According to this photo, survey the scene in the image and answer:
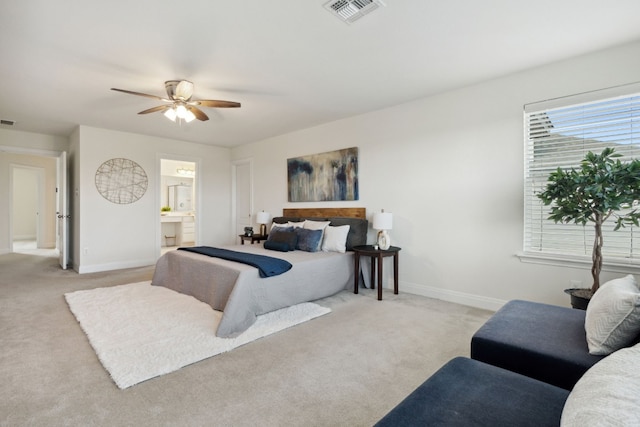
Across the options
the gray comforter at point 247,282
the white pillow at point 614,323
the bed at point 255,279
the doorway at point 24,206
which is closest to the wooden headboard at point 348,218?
the bed at point 255,279

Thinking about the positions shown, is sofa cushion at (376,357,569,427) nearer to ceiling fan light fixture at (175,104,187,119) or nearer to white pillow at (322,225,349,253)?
white pillow at (322,225,349,253)

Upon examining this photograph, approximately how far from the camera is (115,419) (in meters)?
1.67

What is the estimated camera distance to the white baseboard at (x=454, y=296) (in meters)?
3.44

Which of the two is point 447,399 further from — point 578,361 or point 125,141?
point 125,141

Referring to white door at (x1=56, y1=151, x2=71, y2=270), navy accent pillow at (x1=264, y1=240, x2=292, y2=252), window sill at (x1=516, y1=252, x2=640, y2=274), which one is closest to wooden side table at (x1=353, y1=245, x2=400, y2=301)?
navy accent pillow at (x1=264, y1=240, x2=292, y2=252)

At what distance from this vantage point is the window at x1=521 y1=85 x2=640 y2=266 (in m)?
2.71

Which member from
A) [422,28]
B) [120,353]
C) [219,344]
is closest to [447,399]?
[219,344]

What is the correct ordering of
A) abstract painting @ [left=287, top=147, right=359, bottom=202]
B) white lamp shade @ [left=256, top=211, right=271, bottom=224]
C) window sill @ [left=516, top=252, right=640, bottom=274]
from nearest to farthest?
window sill @ [left=516, top=252, right=640, bottom=274], abstract painting @ [left=287, top=147, right=359, bottom=202], white lamp shade @ [left=256, top=211, right=271, bottom=224]

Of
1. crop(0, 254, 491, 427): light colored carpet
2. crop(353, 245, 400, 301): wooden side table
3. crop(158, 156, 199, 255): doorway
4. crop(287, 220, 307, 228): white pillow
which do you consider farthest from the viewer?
crop(158, 156, 199, 255): doorway

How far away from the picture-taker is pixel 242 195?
6969mm

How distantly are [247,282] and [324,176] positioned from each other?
2604mm

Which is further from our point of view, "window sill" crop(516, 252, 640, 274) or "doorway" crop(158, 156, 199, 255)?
"doorway" crop(158, 156, 199, 255)

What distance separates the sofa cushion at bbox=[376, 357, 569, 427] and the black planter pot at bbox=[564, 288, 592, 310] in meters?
1.66

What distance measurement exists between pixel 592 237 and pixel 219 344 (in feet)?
11.2
